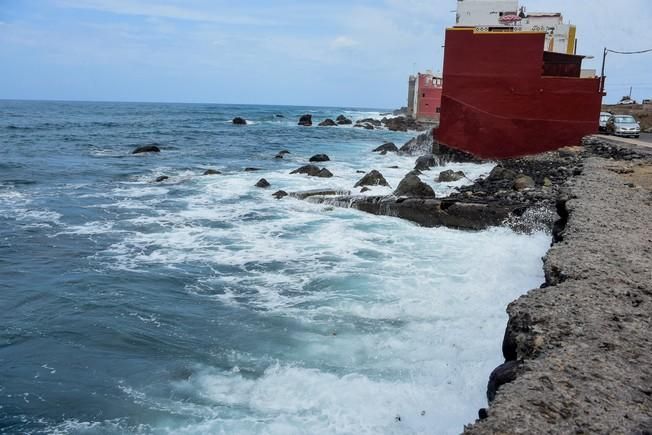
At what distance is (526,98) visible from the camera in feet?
63.5

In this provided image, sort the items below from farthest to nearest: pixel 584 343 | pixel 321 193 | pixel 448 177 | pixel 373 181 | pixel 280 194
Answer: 1. pixel 448 177
2. pixel 373 181
3. pixel 280 194
4. pixel 321 193
5. pixel 584 343

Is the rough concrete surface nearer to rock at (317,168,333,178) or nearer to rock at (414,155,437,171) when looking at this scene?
rock at (317,168,333,178)

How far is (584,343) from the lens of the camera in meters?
3.77

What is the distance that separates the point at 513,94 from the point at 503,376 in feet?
58.6

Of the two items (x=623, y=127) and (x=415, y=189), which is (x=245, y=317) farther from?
(x=623, y=127)

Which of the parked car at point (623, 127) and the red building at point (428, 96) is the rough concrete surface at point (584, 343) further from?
the red building at point (428, 96)

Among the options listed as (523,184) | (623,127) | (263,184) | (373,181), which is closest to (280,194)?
(263,184)

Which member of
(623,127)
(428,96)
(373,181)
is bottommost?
(373,181)

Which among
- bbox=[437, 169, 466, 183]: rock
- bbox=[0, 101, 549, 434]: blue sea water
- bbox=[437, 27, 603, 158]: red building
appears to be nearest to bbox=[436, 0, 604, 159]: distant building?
bbox=[437, 27, 603, 158]: red building

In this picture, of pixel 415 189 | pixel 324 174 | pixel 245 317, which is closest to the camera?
pixel 245 317

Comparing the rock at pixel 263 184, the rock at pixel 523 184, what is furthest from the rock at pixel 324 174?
the rock at pixel 523 184

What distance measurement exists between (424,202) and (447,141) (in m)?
9.56

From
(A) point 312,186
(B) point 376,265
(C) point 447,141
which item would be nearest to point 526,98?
(C) point 447,141

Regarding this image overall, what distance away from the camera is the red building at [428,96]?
50812 millimetres
